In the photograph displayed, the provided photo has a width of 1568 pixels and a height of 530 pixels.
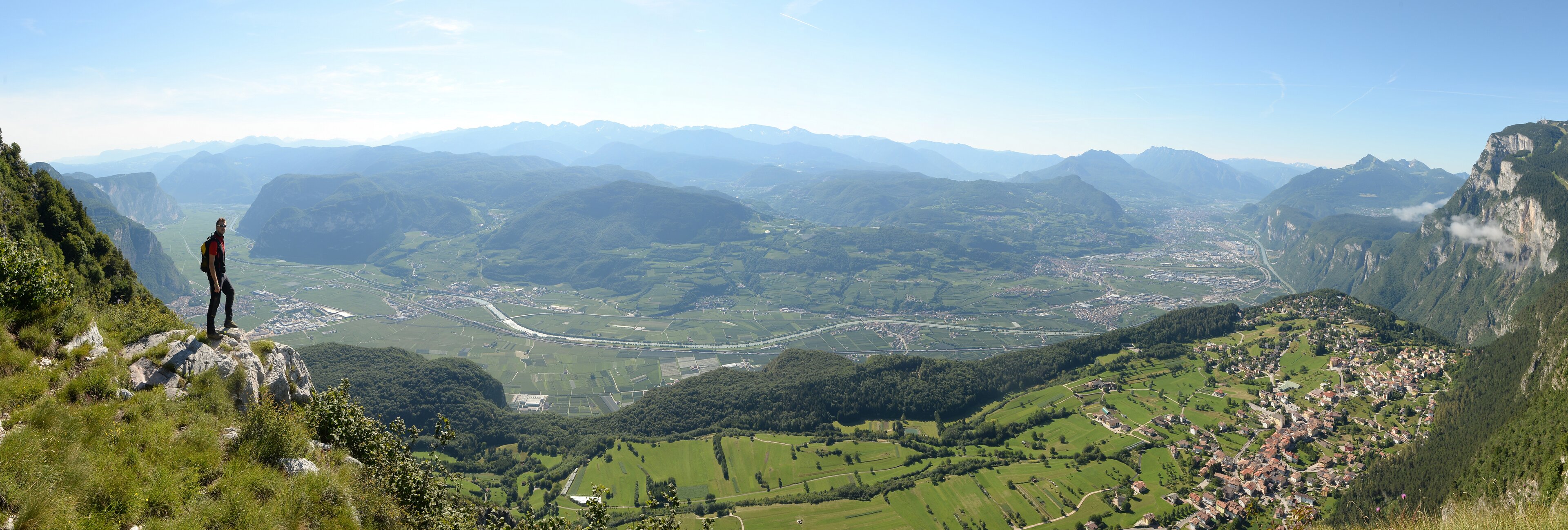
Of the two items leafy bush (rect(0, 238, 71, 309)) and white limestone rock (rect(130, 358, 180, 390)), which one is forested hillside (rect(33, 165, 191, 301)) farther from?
white limestone rock (rect(130, 358, 180, 390))

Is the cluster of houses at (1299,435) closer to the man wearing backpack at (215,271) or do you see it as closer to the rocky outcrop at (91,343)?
the man wearing backpack at (215,271)

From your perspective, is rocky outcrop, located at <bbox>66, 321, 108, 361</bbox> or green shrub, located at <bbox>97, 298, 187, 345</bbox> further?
green shrub, located at <bbox>97, 298, 187, 345</bbox>

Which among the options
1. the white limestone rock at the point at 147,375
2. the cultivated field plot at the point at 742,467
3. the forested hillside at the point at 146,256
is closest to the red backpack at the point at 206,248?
the white limestone rock at the point at 147,375

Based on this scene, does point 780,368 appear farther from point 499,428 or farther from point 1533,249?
point 1533,249

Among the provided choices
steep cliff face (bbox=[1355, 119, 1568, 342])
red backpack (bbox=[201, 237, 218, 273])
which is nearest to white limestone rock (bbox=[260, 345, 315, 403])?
red backpack (bbox=[201, 237, 218, 273])

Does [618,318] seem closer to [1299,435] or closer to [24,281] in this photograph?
[1299,435]

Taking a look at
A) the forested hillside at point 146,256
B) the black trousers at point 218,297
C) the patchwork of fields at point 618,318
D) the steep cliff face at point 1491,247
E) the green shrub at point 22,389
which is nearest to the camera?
the green shrub at point 22,389

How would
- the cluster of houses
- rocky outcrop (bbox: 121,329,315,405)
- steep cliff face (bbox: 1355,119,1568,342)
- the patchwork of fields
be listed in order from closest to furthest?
rocky outcrop (bbox: 121,329,315,405)
the cluster of houses
the patchwork of fields
steep cliff face (bbox: 1355,119,1568,342)
